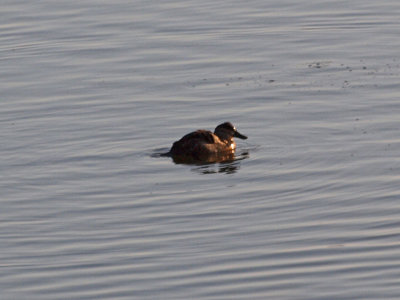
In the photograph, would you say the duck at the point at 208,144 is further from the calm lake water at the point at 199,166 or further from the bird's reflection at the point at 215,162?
the calm lake water at the point at 199,166

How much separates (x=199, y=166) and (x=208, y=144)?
36cm

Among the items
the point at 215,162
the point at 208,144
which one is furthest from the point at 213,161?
the point at 208,144

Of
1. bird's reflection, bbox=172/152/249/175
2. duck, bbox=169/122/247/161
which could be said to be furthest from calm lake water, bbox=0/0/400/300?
duck, bbox=169/122/247/161

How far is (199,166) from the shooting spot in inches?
657

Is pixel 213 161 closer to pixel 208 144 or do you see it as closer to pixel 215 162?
pixel 215 162

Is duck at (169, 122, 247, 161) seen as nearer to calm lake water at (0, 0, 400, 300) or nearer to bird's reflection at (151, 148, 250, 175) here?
bird's reflection at (151, 148, 250, 175)

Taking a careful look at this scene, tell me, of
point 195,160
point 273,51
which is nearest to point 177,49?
point 273,51

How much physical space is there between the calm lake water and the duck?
0.23 m

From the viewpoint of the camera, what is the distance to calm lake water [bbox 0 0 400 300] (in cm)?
1162

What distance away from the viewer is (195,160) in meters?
17.0

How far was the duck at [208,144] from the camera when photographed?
1652cm

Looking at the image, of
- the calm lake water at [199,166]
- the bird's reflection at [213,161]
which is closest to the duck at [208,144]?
the bird's reflection at [213,161]

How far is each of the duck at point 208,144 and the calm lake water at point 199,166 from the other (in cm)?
23

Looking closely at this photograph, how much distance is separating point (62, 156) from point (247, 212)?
366 centimetres
